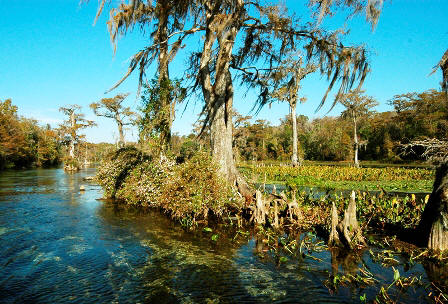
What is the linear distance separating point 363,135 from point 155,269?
62387mm

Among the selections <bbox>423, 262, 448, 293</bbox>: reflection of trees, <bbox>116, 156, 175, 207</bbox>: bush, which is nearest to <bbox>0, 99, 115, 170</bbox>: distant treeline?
<bbox>116, 156, 175, 207</bbox>: bush

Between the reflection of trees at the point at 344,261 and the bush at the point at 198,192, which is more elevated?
the bush at the point at 198,192

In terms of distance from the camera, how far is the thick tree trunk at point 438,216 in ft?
17.1

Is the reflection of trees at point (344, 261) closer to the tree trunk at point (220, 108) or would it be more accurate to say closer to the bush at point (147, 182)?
the tree trunk at point (220, 108)

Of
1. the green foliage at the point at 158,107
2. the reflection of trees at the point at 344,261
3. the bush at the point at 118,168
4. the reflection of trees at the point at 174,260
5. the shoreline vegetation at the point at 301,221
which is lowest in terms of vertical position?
the reflection of trees at the point at 174,260

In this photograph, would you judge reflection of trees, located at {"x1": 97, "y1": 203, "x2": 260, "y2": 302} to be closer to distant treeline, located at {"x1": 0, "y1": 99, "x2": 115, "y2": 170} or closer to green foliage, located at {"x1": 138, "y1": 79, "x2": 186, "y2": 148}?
green foliage, located at {"x1": 138, "y1": 79, "x2": 186, "y2": 148}

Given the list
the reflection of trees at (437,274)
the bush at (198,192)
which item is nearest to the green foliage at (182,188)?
the bush at (198,192)

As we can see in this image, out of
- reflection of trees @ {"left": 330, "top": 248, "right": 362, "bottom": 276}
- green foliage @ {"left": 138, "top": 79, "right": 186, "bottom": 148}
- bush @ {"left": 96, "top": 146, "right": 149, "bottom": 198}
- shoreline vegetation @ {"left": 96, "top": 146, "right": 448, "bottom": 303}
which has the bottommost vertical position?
reflection of trees @ {"left": 330, "top": 248, "right": 362, "bottom": 276}

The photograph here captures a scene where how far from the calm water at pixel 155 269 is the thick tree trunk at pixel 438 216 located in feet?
2.54

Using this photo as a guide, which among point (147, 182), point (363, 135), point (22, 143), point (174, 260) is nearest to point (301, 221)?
point (174, 260)

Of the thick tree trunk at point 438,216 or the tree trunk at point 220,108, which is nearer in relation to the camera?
the thick tree trunk at point 438,216

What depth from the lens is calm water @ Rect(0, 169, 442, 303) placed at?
4238 millimetres

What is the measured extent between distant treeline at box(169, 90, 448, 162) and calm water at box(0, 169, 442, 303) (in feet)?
105

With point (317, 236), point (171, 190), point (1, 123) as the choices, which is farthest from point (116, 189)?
point (1, 123)
